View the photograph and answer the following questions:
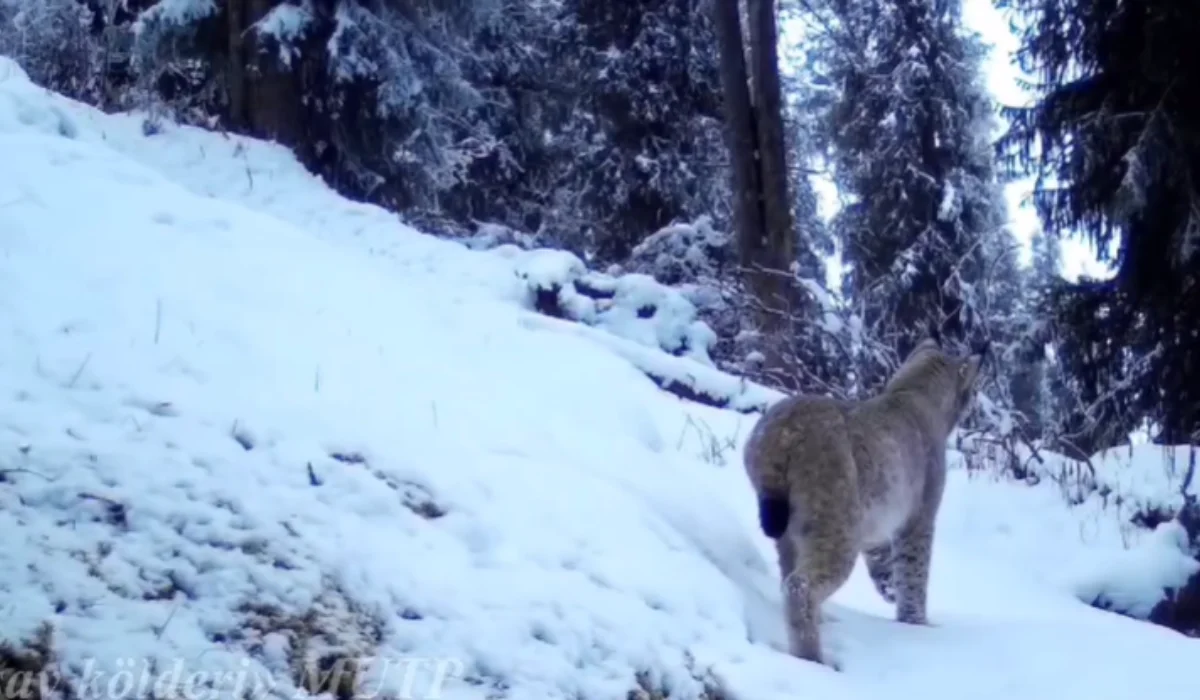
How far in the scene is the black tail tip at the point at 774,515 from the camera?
5.51 meters

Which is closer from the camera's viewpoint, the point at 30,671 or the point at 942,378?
the point at 30,671

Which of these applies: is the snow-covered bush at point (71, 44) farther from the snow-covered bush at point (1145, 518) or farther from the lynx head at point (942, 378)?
the snow-covered bush at point (1145, 518)

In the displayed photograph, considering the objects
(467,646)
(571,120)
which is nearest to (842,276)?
(571,120)

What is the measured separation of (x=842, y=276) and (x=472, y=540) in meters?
22.2

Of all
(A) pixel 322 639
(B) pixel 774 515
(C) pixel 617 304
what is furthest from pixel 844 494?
(C) pixel 617 304

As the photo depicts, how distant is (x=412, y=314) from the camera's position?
24.6 ft

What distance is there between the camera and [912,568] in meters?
6.48

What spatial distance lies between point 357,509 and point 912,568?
9.46ft

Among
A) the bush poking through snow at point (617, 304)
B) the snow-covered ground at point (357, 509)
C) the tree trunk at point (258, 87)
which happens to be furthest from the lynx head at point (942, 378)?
the tree trunk at point (258, 87)

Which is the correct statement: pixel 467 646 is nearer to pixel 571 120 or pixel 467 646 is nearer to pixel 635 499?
pixel 635 499

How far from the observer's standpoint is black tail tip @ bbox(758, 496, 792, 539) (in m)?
5.51

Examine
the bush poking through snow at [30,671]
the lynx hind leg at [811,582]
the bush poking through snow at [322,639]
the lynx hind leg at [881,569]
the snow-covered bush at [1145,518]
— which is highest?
the bush poking through snow at [30,671]

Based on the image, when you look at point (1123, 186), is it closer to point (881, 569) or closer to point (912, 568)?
point (881, 569)

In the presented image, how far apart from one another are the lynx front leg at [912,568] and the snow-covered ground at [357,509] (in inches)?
4.5
